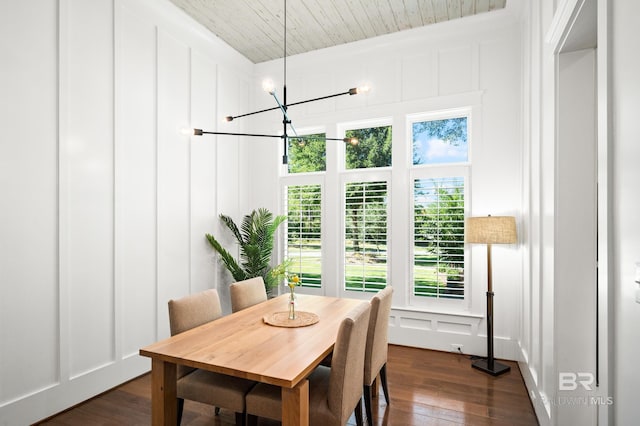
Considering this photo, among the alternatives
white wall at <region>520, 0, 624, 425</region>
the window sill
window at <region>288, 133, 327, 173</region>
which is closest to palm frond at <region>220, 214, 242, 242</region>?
window at <region>288, 133, 327, 173</region>

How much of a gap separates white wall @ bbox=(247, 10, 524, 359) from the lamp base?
0.71 feet

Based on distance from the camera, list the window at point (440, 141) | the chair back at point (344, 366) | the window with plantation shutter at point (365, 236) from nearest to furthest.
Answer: the chair back at point (344, 366) → the window at point (440, 141) → the window with plantation shutter at point (365, 236)

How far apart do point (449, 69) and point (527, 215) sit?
1786mm

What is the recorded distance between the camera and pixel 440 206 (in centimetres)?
376

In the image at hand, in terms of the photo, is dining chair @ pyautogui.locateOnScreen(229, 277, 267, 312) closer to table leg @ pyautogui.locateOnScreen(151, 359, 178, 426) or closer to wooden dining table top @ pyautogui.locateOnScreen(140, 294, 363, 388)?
wooden dining table top @ pyautogui.locateOnScreen(140, 294, 363, 388)

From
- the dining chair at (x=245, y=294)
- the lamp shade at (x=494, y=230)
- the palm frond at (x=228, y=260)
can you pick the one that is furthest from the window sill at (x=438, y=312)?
the palm frond at (x=228, y=260)

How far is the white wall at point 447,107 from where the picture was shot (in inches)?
137

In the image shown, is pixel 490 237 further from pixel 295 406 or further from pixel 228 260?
pixel 228 260

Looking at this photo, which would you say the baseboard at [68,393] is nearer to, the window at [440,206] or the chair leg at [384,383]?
the chair leg at [384,383]

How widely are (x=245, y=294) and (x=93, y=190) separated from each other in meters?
1.46

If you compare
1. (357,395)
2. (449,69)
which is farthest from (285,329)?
(449,69)

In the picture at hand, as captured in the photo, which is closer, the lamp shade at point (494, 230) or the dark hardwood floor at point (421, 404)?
the dark hardwood floor at point (421, 404)

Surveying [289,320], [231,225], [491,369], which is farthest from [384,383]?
[231,225]

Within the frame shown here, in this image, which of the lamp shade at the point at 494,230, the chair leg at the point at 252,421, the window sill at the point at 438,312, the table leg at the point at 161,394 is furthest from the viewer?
the window sill at the point at 438,312
